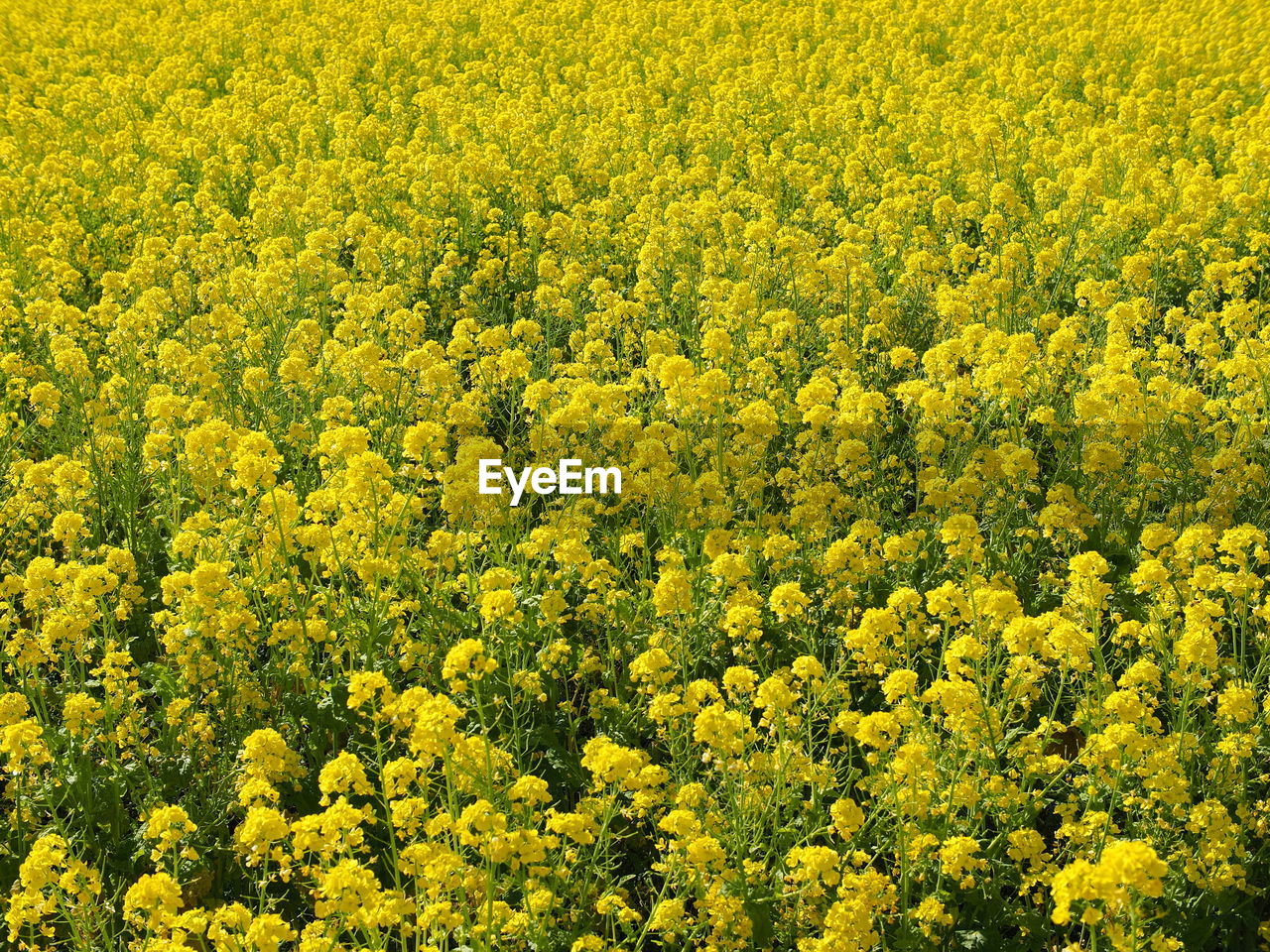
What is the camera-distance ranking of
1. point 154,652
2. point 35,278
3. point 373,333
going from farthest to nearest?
1. point 35,278
2. point 373,333
3. point 154,652

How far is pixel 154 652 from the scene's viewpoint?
15.2 ft

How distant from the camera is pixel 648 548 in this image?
4.79m

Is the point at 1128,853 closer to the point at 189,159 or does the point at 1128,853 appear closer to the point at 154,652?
the point at 154,652

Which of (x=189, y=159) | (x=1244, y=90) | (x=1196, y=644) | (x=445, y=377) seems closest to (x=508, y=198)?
(x=189, y=159)

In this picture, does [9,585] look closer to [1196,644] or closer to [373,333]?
[373,333]

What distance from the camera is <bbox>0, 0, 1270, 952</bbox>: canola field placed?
324 cm

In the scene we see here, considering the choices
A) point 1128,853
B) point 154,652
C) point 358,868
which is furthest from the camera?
point 154,652

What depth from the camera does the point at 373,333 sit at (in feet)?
20.0

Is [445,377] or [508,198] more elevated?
[508,198]

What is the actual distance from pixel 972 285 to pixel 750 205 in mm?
2075

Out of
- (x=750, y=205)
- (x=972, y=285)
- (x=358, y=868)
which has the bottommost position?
(x=358, y=868)

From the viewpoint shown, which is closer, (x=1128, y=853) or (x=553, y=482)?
(x=1128, y=853)

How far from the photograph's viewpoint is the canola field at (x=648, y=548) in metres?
3.24

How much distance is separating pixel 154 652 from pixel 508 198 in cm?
508
